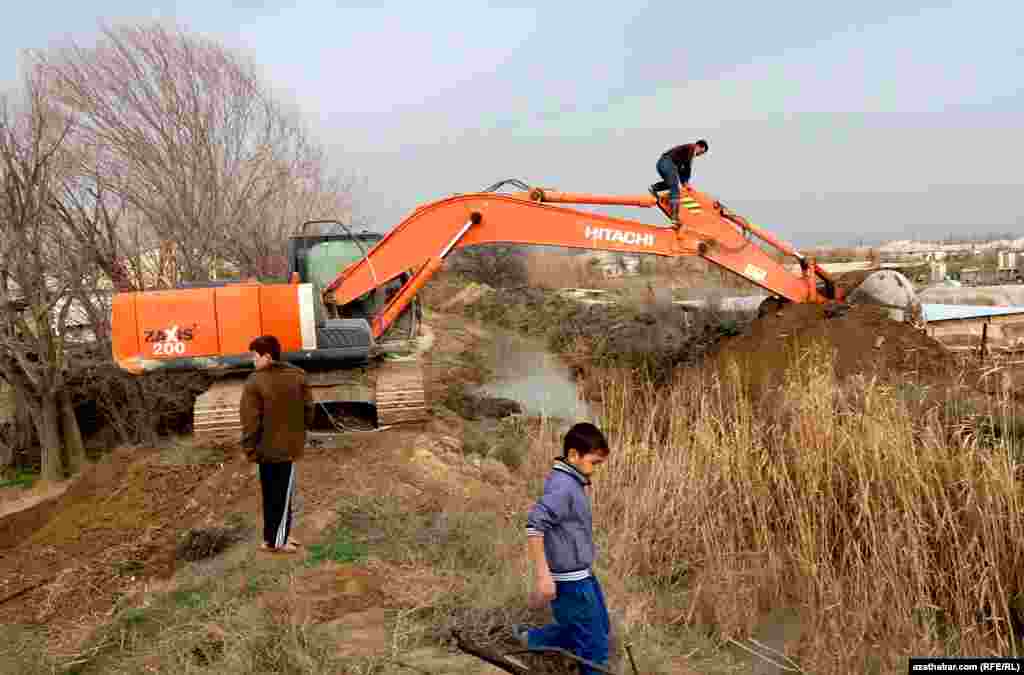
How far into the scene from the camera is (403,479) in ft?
19.4

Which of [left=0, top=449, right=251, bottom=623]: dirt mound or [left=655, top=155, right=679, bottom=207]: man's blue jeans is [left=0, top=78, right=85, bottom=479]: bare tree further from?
[left=655, top=155, right=679, bottom=207]: man's blue jeans

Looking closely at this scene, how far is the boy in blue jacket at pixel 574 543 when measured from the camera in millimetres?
3020

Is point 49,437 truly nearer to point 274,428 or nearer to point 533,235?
point 533,235

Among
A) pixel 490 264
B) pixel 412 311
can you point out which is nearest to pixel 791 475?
pixel 412 311

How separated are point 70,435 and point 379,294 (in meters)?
4.79

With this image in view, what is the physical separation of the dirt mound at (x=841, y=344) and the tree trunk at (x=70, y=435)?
862cm

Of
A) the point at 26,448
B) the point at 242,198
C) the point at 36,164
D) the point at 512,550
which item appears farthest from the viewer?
the point at 242,198

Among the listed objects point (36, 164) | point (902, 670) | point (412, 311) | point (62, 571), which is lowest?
point (902, 670)

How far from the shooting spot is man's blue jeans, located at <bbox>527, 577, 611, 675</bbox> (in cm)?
310

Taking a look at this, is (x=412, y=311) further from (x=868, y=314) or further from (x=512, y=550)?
(x=868, y=314)

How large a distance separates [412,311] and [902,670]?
616cm

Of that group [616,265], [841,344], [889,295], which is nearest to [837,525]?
[841,344]

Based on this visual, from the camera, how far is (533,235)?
356 inches

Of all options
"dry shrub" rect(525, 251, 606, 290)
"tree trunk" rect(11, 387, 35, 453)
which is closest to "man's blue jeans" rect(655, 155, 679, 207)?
"tree trunk" rect(11, 387, 35, 453)
